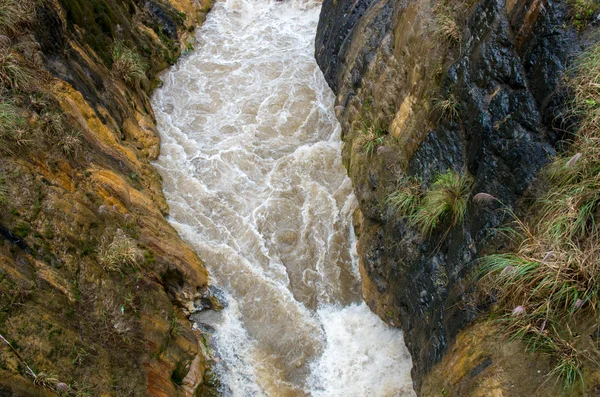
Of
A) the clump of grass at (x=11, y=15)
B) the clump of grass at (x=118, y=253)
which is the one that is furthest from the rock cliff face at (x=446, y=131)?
the clump of grass at (x=11, y=15)

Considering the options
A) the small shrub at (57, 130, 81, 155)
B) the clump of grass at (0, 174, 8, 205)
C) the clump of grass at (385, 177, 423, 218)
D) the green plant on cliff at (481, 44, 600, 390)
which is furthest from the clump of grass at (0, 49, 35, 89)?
the green plant on cliff at (481, 44, 600, 390)

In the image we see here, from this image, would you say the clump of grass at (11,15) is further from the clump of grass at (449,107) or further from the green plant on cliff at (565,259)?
the green plant on cliff at (565,259)

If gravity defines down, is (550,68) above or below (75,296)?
above

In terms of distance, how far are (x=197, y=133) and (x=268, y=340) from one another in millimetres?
5029

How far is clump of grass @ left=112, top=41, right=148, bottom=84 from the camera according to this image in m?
8.55

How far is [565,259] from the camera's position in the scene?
3.32 metres

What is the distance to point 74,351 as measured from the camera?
424 centimetres

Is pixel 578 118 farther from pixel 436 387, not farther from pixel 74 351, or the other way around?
pixel 74 351

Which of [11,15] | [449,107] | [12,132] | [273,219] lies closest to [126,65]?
[11,15]

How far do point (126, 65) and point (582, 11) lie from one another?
8.04 m

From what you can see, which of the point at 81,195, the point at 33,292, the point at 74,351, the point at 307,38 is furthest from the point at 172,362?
the point at 307,38

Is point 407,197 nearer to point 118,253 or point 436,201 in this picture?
point 436,201

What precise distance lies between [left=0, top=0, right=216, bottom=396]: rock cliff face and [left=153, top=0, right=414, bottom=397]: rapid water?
2.00 feet

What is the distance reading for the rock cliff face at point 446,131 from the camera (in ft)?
13.3
